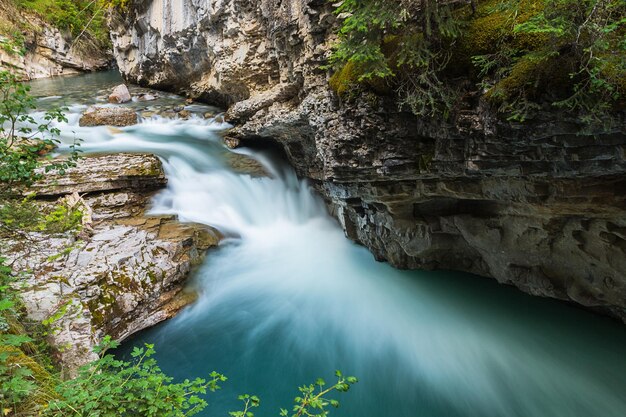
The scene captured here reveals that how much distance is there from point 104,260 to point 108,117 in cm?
718

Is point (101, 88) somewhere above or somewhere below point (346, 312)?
above

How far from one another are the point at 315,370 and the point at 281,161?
5939 mm

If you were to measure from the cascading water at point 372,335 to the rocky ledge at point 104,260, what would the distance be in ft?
1.23

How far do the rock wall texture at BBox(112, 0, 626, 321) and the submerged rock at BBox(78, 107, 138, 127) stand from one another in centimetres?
521

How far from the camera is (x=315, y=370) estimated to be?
495 cm

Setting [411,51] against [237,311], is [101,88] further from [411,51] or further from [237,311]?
[411,51]

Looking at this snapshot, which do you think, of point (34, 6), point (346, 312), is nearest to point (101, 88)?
point (34, 6)

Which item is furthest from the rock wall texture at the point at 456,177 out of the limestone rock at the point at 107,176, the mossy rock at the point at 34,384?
the mossy rock at the point at 34,384

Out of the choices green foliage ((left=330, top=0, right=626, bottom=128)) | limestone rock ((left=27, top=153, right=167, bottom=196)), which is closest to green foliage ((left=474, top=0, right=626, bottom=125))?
green foliage ((left=330, top=0, right=626, bottom=128))

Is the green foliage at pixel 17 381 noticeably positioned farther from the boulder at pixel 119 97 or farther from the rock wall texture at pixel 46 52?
the rock wall texture at pixel 46 52

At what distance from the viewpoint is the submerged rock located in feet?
35.0

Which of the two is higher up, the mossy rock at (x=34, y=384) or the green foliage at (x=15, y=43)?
the green foliage at (x=15, y=43)

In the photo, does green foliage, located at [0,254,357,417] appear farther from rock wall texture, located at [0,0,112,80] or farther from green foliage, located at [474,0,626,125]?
rock wall texture, located at [0,0,112,80]

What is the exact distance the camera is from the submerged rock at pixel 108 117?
1066 centimetres
